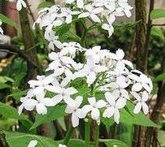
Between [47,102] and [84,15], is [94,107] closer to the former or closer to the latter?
[47,102]

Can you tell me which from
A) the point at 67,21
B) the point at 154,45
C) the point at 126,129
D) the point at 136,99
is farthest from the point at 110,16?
the point at 154,45

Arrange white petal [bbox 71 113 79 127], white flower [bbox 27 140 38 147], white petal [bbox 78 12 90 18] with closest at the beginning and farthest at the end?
white petal [bbox 71 113 79 127] → white flower [bbox 27 140 38 147] → white petal [bbox 78 12 90 18]

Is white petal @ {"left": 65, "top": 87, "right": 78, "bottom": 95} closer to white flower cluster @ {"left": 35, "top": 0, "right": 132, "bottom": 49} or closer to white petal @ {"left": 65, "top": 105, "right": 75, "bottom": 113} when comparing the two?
white petal @ {"left": 65, "top": 105, "right": 75, "bottom": 113}

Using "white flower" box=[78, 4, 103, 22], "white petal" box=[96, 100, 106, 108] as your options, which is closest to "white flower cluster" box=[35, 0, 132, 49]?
"white flower" box=[78, 4, 103, 22]

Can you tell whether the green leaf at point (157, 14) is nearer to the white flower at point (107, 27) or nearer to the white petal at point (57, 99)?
the white flower at point (107, 27)

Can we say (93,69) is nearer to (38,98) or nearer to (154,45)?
(38,98)

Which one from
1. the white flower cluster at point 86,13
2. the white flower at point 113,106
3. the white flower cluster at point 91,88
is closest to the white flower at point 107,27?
the white flower cluster at point 86,13
